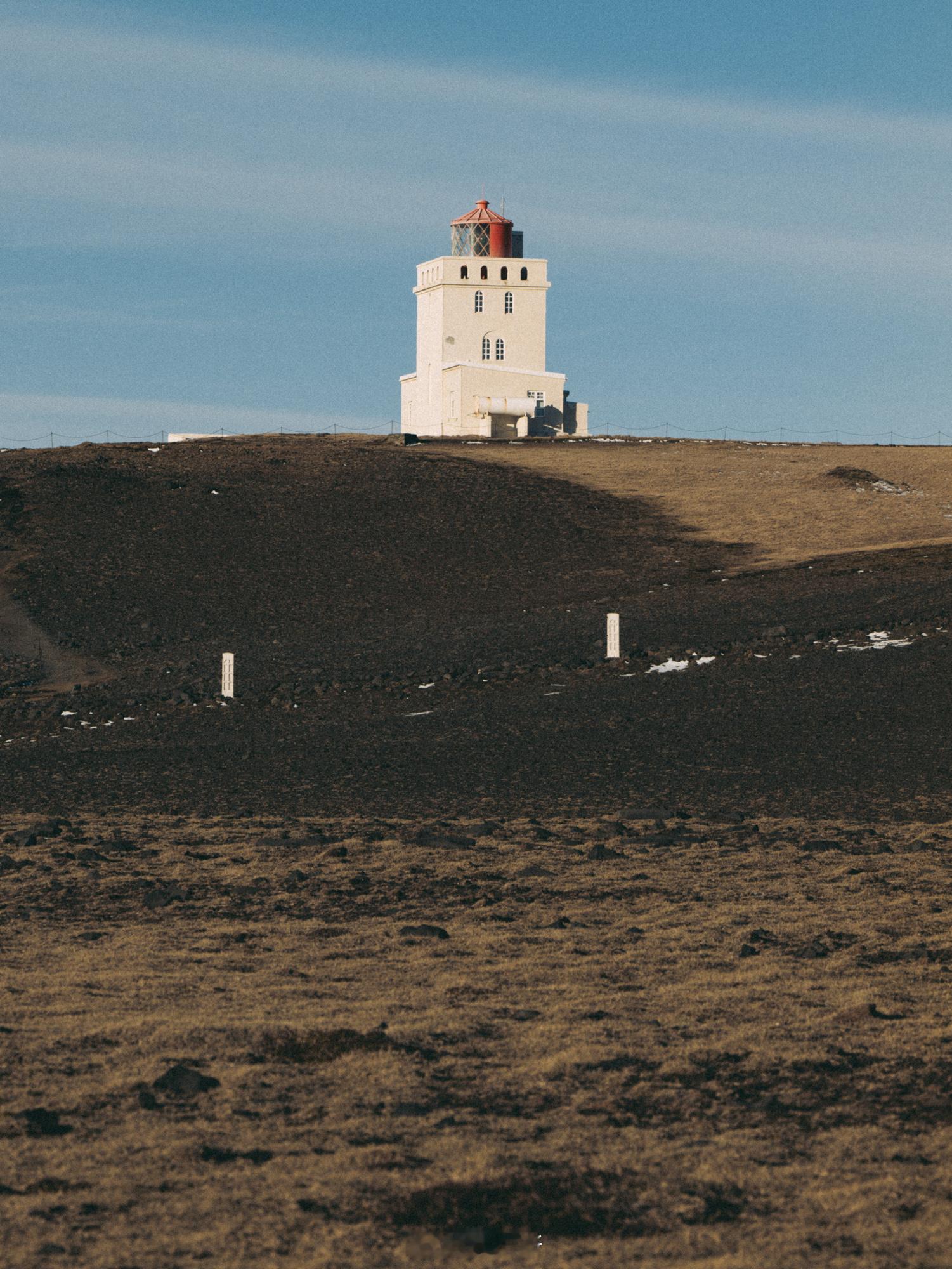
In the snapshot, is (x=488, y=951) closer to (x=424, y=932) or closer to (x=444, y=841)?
(x=424, y=932)

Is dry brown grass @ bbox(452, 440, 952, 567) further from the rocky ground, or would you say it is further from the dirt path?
the dirt path

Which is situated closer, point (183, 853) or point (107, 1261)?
point (107, 1261)

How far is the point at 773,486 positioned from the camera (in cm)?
5578

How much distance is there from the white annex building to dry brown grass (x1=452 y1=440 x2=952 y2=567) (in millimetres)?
9327

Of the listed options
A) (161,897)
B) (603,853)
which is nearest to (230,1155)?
(161,897)

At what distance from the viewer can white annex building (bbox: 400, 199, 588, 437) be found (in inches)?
3039

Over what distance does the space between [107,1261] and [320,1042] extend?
272cm

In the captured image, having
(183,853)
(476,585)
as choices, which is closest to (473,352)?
(476,585)

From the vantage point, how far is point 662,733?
20125mm

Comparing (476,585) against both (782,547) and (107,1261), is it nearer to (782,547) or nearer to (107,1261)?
(782,547)

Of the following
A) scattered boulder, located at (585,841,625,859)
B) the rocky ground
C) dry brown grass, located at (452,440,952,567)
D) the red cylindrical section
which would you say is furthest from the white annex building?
scattered boulder, located at (585,841,625,859)

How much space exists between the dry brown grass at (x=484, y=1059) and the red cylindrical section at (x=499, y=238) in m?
72.1

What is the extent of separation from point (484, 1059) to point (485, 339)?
246 feet

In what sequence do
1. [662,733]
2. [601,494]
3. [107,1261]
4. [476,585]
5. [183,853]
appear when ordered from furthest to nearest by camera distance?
[601,494], [476,585], [662,733], [183,853], [107,1261]
